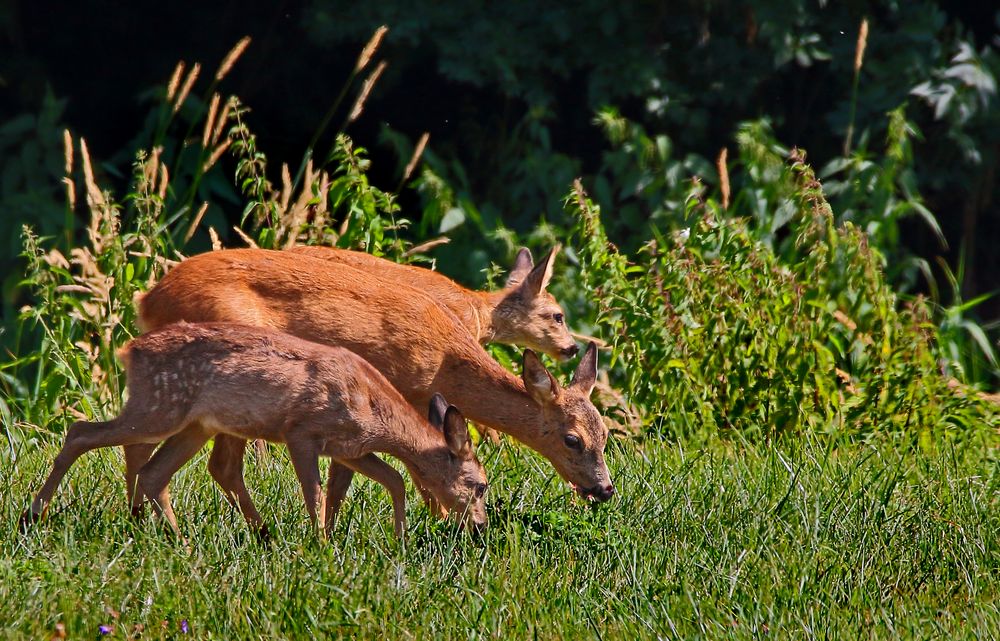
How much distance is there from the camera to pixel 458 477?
5918mm

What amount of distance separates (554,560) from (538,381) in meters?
1.25

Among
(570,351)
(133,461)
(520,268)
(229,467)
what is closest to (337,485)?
(229,467)

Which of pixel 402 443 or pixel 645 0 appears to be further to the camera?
pixel 645 0

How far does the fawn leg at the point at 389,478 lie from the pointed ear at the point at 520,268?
2.77 metres

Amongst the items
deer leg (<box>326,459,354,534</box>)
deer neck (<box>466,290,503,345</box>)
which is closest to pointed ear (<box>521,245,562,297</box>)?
deer neck (<box>466,290,503,345</box>)

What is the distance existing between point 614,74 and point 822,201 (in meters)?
2.56

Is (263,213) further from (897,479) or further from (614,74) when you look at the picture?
(897,479)

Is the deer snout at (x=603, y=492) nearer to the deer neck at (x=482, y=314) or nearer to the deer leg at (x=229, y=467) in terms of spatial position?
the deer leg at (x=229, y=467)

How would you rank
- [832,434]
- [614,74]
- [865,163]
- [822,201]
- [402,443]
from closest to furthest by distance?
[402,443]
[832,434]
[822,201]
[865,163]
[614,74]

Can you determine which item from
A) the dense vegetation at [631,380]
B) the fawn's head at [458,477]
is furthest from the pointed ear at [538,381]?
the fawn's head at [458,477]

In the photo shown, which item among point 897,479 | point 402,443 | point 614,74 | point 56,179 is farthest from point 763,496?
point 56,179

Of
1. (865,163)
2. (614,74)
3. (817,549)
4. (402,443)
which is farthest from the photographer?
(614,74)

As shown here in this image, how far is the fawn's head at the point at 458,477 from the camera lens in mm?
5871

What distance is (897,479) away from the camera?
606cm
